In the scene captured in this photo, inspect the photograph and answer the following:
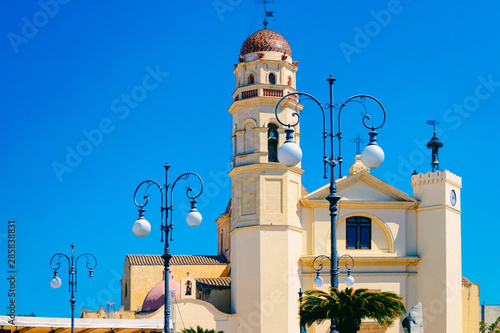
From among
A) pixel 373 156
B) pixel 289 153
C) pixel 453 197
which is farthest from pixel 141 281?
pixel 289 153

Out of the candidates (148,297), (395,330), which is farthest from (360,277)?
(148,297)

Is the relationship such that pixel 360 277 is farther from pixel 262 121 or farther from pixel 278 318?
pixel 262 121

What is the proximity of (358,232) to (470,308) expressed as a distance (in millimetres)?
9295

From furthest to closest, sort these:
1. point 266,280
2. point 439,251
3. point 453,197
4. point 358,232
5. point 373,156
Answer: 1. point 453,197
2. point 358,232
3. point 439,251
4. point 266,280
5. point 373,156

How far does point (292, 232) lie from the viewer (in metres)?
52.4

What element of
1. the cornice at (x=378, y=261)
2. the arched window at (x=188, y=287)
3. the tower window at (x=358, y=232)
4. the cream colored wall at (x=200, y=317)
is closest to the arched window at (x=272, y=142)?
the tower window at (x=358, y=232)

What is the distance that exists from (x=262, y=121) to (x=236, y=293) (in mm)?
9148

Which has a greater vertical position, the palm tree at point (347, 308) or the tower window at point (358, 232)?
the tower window at point (358, 232)

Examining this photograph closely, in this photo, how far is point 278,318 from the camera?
50781 mm

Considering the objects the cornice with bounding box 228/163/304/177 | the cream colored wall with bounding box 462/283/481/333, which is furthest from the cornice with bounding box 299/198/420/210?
the cream colored wall with bounding box 462/283/481/333

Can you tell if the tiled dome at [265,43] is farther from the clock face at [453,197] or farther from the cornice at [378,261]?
the clock face at [453,197]

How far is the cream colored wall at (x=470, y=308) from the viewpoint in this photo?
2277 inches

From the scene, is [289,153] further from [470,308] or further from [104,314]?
[470,308]

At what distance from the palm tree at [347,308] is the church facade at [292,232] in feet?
92.1
